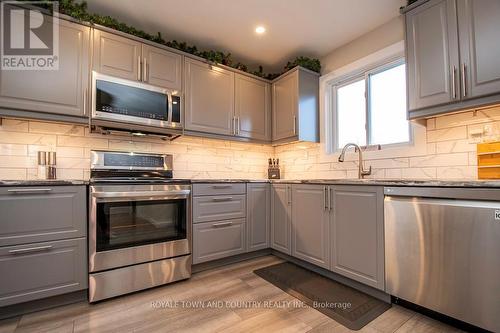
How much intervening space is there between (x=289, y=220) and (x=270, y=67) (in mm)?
2135

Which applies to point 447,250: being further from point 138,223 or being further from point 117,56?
point 117,56

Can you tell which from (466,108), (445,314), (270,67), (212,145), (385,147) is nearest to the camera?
(445,314)

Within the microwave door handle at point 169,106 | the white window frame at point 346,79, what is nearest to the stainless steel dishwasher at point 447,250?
the white window frame at point 346,79

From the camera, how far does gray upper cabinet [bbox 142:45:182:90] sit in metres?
2.31

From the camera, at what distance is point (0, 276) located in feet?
4.90

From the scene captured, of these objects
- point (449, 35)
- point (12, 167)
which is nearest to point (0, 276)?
point (12, 167)

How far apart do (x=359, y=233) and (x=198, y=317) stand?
52.6 inches

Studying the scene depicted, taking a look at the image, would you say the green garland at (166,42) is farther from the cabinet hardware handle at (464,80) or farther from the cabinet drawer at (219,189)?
the cabinet hardware handle at (464,80)

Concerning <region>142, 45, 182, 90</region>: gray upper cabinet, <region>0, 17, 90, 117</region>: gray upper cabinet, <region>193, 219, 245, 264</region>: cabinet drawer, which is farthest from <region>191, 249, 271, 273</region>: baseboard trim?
<region>142, 45, 182, 90</region>: gray upper cabinet

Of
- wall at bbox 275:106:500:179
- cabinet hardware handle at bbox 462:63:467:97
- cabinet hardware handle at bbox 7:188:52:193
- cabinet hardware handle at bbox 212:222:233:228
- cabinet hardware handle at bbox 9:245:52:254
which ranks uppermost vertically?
cabinet hardware handle at bbox 462:63:467:97

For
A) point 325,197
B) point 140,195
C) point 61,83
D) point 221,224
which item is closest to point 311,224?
point 325,197

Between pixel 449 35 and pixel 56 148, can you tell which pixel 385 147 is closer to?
pixel 449 35

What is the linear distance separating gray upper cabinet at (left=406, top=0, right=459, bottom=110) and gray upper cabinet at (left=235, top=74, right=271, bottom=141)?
1671mm

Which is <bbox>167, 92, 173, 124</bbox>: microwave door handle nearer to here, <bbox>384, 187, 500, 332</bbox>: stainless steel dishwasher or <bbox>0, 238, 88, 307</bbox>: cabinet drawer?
<bbox>0, 238, 88, 307</bbox>: cabinet drawer
